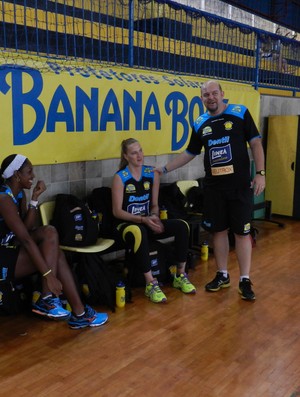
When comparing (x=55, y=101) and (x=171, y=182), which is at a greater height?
(x=55, y=101)

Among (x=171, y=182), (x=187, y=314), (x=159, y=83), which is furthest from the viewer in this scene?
(x=171, y=182)

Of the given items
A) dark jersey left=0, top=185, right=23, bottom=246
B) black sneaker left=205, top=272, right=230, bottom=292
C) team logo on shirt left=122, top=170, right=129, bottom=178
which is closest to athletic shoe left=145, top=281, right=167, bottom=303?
black sneaker left=205, top=272, right=230, bottom=292

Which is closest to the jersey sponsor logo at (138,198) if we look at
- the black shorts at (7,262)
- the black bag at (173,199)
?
the black bag at (173,199)

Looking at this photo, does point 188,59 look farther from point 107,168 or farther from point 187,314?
point 187,314

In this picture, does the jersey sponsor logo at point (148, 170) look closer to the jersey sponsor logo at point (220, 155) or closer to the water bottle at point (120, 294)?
the jersey sponsor logo at point (220, 155)

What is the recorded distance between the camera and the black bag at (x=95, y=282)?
3.02 m

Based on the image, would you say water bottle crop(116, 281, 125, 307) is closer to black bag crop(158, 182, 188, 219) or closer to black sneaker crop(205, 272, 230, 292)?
black sneaker crop(205, 272, 230, 292)

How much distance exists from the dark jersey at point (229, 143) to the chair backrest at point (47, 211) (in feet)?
3.93

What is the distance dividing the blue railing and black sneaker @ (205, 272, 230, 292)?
2062 mm

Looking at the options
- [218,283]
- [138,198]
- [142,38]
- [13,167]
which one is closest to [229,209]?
[218,283]

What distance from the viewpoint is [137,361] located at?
7.67ft

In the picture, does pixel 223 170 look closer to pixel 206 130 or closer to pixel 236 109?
pixel 206 130

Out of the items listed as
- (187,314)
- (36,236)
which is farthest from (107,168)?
(187,314)

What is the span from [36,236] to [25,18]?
1773 millimetres
